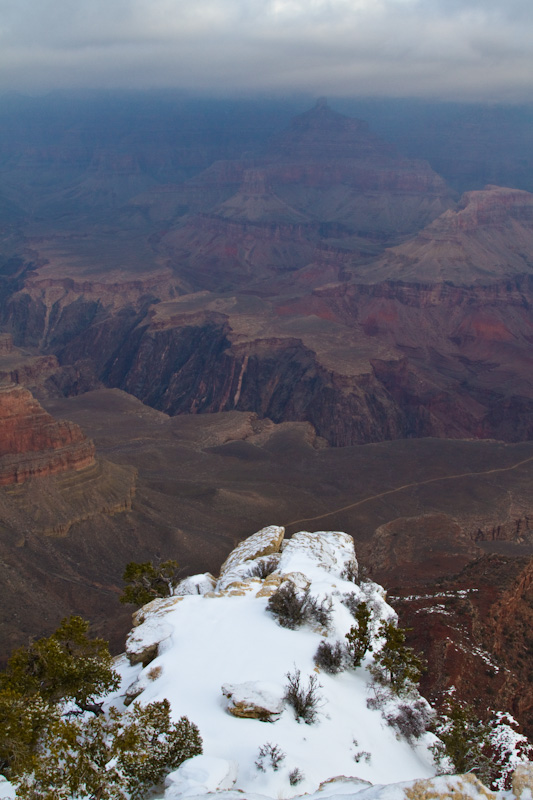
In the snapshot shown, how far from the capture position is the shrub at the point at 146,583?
3158cm

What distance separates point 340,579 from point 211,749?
13650 mm

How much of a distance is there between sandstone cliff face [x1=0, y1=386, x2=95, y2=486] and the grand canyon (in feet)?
0.57

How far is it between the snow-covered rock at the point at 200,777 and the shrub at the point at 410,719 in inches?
248

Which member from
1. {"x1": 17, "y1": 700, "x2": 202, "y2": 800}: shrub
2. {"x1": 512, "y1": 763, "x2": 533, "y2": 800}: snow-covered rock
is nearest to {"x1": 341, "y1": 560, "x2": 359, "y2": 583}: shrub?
{"x1": 17, "y1": 700, "x2": 202, "y2": 800}: shrub

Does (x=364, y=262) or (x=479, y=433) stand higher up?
(x=364, y=262)

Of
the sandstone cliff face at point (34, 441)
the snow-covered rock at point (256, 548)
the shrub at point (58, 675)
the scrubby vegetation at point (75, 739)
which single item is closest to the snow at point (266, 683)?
the scrubby vegetation at point (75, 739)

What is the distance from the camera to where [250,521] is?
2227 inches

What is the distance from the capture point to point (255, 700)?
19.0 metres

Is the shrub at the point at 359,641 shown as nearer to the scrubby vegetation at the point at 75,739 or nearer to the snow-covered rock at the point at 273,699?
the snow-covered rock at the point at 273,699

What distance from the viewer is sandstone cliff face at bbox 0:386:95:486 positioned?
171 feet

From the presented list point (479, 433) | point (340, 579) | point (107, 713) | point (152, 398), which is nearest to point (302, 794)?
point (107, 713)

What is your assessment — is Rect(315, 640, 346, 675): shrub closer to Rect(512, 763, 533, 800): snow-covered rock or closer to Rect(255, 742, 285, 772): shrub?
Rect(255, 742, 285, 772): shrub

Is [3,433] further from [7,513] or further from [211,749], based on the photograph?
[211,749]

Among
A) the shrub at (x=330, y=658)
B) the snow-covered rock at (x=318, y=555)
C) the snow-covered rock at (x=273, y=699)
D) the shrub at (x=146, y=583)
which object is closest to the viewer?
the snow-covered rock at (x=273, y=699)
